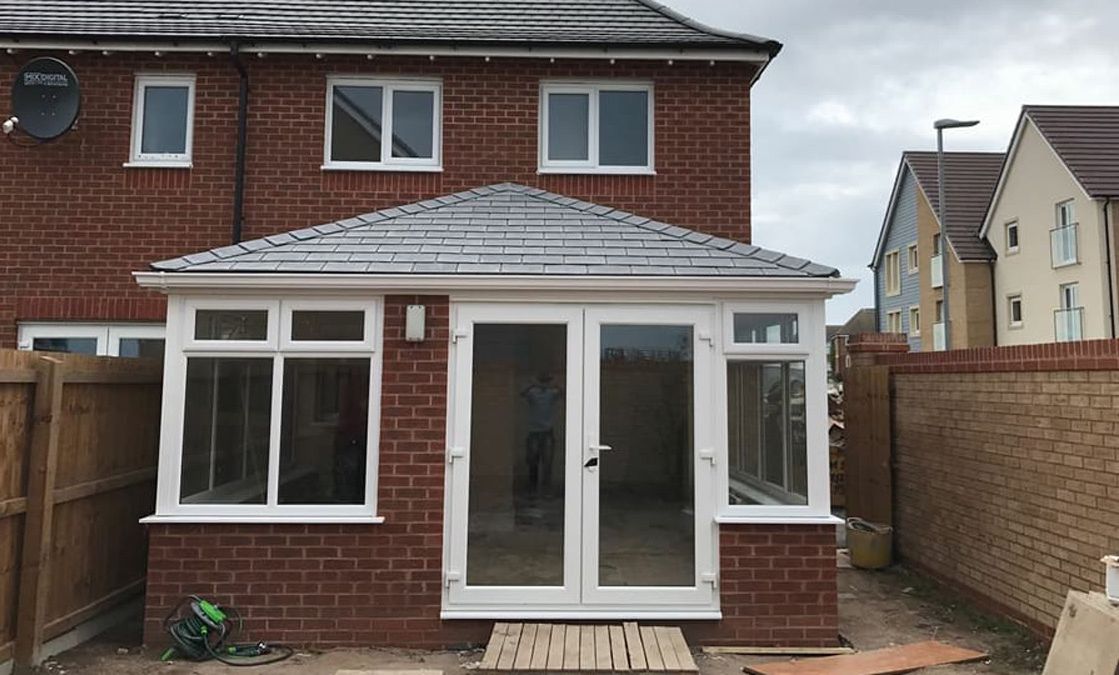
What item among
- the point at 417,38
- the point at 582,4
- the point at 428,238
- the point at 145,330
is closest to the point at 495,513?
the point at 428,238

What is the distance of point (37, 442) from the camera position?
505 cm

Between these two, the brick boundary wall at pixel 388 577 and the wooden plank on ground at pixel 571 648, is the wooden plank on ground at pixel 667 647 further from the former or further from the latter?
the wooden plank on ground at pixel 571 648

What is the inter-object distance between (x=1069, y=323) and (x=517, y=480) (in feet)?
82.1

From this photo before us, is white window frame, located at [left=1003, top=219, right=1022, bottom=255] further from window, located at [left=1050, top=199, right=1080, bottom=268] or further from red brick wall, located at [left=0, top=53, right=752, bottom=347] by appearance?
red brick wall, located at [left=0, top=53, right=752, bottom=347]

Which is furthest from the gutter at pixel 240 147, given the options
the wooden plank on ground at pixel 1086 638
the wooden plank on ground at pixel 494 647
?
the wooden plank on ground at pixel 1086 638

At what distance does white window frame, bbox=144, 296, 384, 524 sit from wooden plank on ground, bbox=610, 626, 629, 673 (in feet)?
6.33

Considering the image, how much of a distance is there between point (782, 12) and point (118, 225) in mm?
9690

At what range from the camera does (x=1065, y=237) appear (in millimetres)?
23828

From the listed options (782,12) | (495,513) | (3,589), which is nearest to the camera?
(3,589)

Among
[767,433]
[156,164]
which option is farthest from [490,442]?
[156,164]

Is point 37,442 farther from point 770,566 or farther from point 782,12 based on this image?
point 782,12

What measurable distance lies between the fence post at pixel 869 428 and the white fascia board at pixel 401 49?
154 inches

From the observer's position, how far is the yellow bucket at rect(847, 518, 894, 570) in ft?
26.9

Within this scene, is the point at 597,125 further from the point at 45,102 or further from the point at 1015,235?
the point at 1015,235
